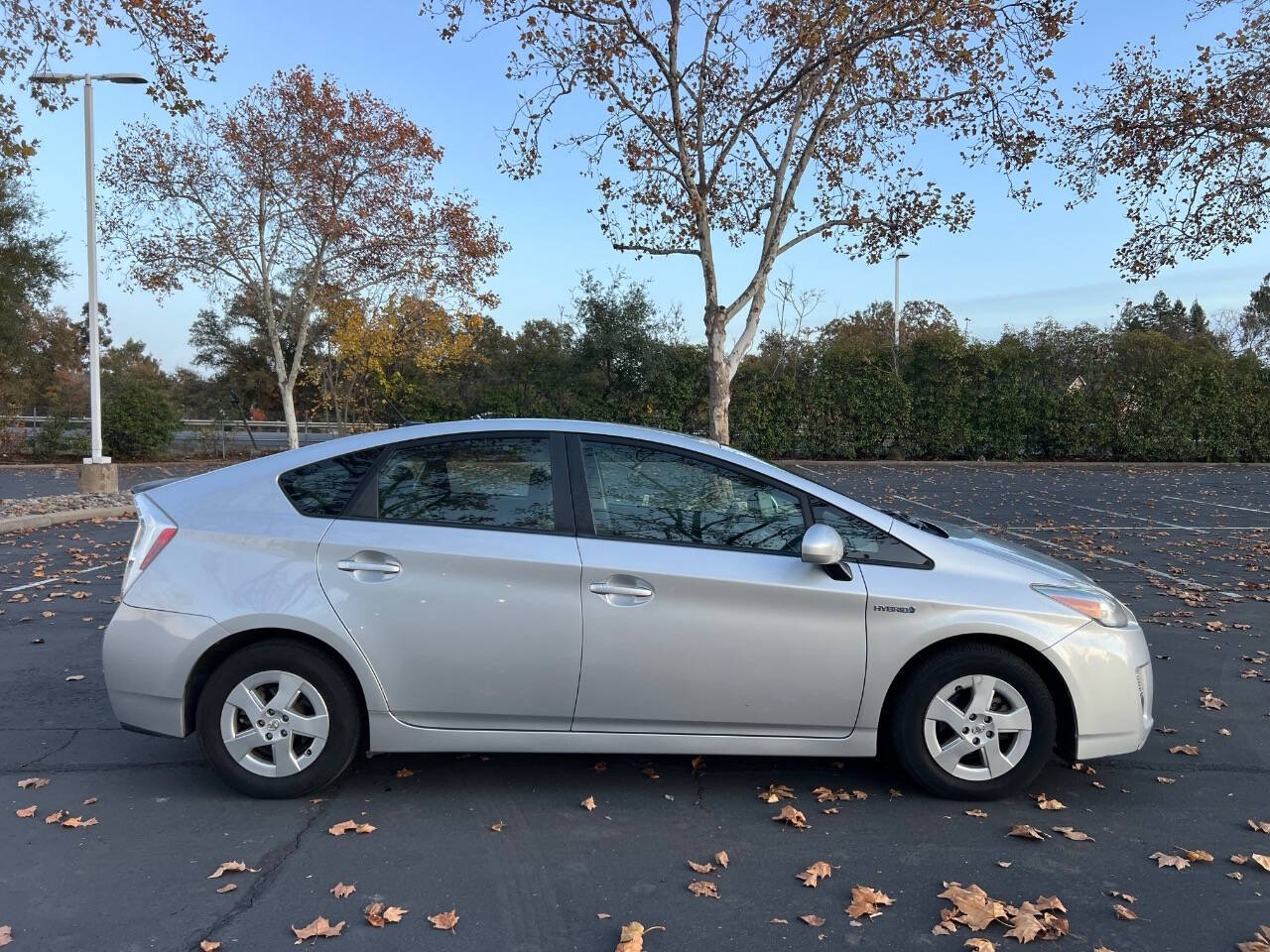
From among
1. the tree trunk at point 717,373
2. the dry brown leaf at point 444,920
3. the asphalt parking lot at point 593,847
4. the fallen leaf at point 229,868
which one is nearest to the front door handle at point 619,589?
the asphalt parking lot at point 593,847

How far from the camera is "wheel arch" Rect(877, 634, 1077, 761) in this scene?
379cm

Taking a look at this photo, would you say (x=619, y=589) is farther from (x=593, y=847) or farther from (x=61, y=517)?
(x=61, y=517)

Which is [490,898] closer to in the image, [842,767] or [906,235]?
[842,767]

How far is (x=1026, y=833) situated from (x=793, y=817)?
0.91 meters

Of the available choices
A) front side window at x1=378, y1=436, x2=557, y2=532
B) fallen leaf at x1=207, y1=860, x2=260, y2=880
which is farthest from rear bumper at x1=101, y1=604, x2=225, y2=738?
front side window at x1=378, y1=436, x2=557, y2=532

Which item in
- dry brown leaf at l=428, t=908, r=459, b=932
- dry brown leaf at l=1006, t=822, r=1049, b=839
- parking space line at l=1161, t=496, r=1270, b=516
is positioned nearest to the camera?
dry brown leaf at l=428, t=908, r=459, b=932

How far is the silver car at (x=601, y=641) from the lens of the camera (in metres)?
3.70

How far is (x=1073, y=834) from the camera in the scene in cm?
360

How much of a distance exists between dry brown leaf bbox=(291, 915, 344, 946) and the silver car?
93cm

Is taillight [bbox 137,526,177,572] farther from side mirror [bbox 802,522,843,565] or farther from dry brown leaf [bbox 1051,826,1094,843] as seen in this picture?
dry brown leaf [bbox 1051,826,1094,843]

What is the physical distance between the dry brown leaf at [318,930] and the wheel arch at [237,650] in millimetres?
985

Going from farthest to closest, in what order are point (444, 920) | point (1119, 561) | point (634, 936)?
point (1119, 561) < point (444, 920) < point (634, 936)

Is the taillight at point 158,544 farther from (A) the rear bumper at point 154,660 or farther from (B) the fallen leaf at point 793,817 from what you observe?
(B) the fallen leaf at point 793,817

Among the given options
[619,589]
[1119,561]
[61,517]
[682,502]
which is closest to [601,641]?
[619,589]
